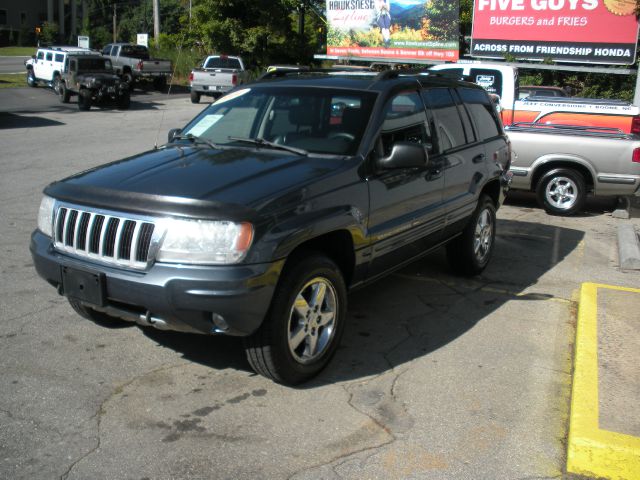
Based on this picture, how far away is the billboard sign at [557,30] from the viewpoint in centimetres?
2283

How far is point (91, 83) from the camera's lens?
23250mm

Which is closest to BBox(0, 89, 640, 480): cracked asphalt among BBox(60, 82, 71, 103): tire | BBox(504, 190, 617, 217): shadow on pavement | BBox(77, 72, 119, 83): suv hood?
BBox(504, 190, 617, 217): shadow on pavement

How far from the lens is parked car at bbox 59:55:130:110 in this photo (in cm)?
2336

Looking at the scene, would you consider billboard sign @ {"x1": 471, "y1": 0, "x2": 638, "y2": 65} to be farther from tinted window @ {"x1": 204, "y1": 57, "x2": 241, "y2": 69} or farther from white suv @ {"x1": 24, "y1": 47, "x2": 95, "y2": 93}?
white suv @ {"x1": 24, "y1": 47, "x2": 95, "y2": 93}

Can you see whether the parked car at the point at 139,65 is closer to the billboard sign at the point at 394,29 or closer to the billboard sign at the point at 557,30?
the billboard sign at the point at 394,29

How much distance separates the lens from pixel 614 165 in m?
9.91

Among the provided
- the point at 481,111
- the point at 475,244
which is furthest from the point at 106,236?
the point at 481,111

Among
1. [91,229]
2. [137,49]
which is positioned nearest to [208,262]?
[91,229]

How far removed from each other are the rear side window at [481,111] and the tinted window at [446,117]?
13.0 inches

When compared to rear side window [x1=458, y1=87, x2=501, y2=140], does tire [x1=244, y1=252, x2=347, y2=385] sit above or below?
below

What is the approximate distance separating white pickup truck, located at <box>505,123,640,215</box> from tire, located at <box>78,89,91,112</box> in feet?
54.7

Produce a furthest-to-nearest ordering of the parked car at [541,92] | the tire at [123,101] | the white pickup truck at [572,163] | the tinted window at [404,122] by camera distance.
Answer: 1. the tire at [123,101]
2. the parked car at [541,92]
3. the white pickup truck at [572,163]
4. the tinted window at [404,122]

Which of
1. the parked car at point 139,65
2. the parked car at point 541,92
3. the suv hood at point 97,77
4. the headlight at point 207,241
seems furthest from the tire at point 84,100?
the headlight at point 207,241

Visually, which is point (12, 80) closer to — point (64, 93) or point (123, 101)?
point (64, 93)
